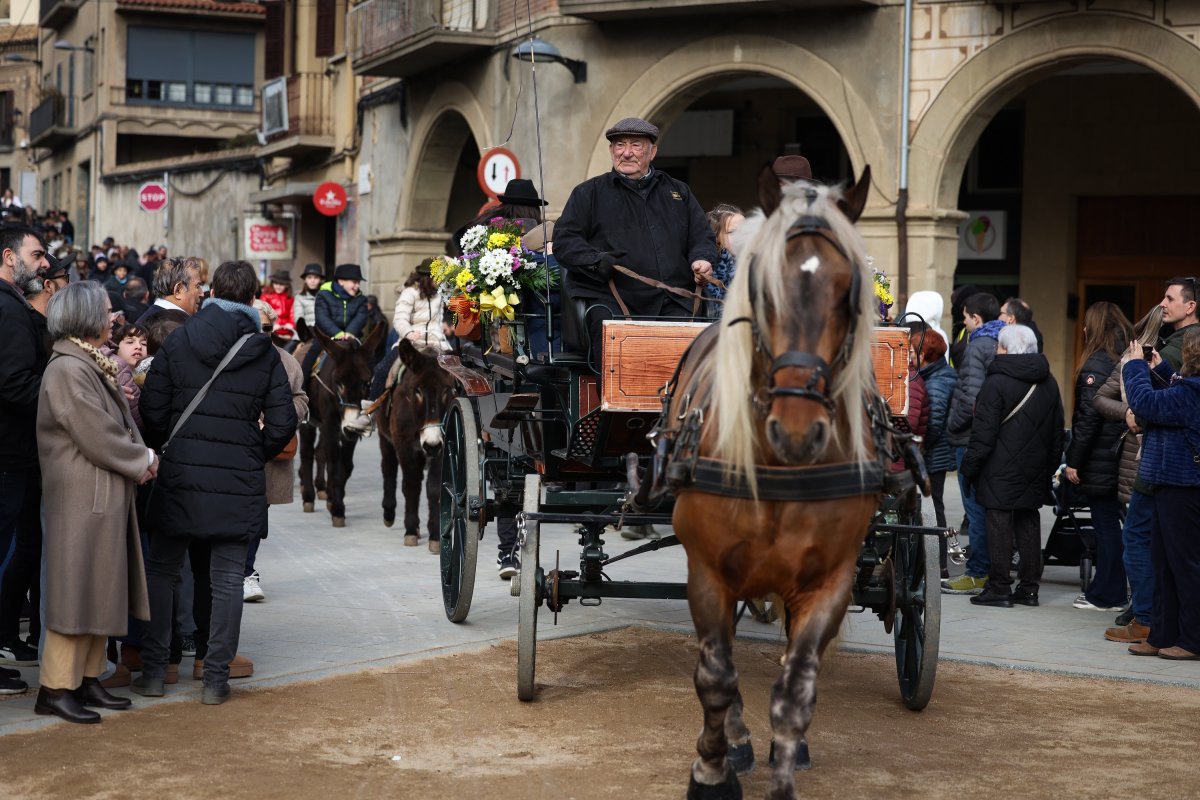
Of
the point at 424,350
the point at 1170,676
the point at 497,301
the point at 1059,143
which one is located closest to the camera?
the point at 1170,676

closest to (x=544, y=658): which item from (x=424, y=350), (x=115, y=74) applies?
(x=424, y=350)

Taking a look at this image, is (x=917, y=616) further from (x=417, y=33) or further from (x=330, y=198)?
(x=330, y=198)

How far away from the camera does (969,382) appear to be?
34.6 ft

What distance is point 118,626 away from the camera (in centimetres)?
642

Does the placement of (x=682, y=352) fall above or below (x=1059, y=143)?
below

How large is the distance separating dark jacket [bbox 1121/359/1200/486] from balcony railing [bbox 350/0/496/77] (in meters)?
13.9

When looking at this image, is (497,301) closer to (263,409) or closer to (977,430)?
(263,409)

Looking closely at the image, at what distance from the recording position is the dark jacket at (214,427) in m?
6.74

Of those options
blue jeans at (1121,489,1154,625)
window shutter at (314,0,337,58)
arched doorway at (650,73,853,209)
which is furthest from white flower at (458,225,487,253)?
window shutter at (314,0,337,58)

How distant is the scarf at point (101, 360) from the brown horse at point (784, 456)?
8.69 ft

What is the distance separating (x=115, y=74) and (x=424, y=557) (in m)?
39.7

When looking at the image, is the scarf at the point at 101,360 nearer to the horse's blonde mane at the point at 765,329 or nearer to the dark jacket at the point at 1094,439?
the horse's blonde mane at the point at 765,329

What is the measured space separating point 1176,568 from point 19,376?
583 centimetres

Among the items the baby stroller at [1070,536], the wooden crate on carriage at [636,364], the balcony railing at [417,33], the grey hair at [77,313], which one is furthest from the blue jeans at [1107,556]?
the balcony railing at [417,33]
